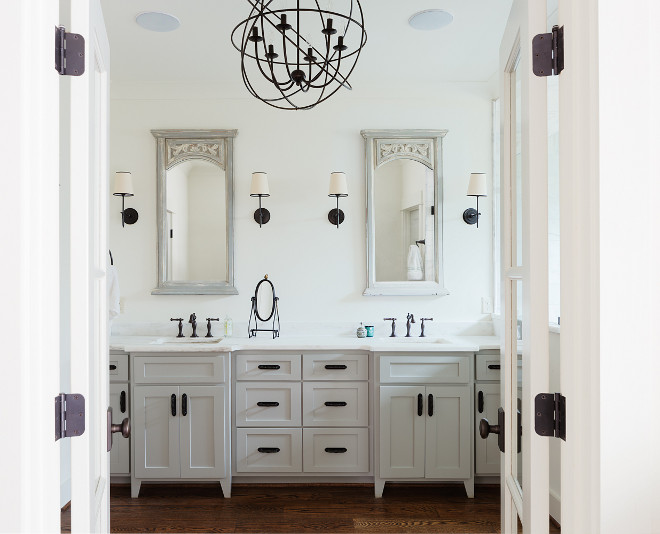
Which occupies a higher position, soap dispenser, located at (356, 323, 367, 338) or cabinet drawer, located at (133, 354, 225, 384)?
soap dispenser, located at (356, 323, 367, 338)

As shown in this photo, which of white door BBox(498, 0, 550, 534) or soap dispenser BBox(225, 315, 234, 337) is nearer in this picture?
white door BBox(498, 0, 550, 534)

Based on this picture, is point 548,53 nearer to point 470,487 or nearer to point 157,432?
point 470,487

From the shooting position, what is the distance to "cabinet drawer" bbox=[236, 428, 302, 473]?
3.18m

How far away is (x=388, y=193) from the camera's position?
12.3ft

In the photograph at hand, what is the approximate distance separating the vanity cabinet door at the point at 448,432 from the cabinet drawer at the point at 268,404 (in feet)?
2.56

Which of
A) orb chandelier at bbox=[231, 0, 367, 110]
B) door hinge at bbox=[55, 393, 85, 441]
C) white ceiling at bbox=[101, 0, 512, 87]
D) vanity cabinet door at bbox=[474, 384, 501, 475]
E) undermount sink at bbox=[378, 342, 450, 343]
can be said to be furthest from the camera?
undermount sink at bbox=[378, 342, 450, 343]

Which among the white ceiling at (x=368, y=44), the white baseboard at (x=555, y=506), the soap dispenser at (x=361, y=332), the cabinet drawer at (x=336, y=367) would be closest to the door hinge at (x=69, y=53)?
the white baseboard at (x=555, y=506)

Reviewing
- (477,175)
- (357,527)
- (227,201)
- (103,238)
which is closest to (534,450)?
(103,238)

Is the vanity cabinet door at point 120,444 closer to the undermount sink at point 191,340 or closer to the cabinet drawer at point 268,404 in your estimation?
the undermount sink at point 191,340

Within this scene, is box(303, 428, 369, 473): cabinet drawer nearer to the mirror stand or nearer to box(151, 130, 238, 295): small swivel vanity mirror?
the mirror stand

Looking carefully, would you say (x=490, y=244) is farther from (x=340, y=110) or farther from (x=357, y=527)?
(x=357, y=527)

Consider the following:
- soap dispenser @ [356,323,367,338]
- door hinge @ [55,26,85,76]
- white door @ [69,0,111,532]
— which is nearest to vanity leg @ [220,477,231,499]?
soap dispenser @ [356,323,367,338]

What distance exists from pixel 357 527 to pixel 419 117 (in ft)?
8.55

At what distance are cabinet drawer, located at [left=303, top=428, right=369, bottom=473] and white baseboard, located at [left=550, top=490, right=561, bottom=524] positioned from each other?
2.17m
